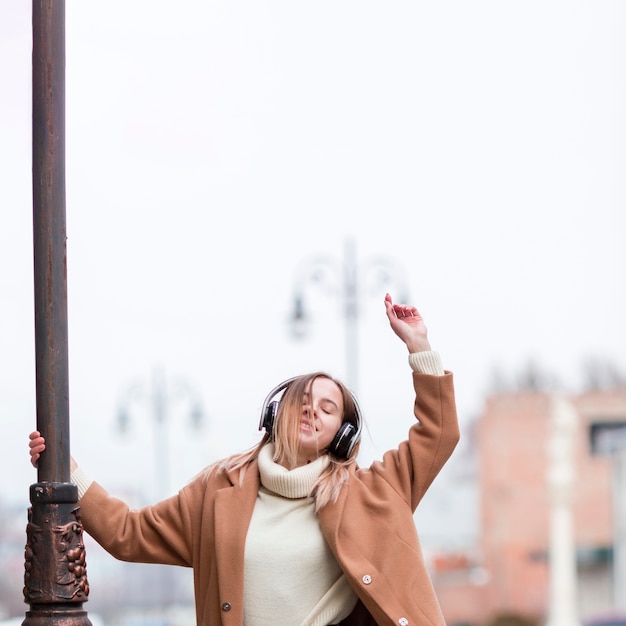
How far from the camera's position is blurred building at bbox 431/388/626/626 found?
2630 inches

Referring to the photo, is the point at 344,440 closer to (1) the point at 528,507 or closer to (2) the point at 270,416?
(2) the point at 270,416

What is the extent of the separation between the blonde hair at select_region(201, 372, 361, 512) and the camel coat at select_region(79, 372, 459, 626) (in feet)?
0.11

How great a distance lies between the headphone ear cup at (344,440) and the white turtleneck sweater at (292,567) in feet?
0.36

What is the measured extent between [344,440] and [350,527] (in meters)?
0.31

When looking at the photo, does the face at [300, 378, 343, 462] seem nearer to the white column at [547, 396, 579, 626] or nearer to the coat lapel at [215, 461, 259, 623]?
the coat lapel at [215, 461, 259, 623]

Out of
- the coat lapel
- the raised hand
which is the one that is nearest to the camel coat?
the coat lapel

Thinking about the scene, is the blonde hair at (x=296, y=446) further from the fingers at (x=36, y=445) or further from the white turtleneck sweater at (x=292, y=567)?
the fingers at (x=36, y=445)

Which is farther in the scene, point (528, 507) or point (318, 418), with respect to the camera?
point (528, 507)

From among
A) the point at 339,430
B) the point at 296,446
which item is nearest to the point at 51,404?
the point at 296,446

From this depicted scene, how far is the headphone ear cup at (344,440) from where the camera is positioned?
566 cm

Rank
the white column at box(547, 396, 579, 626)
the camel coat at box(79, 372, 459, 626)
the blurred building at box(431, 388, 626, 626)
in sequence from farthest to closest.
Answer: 1. the blurred building at box(431, 388, 626, 626)
2. the white column at box(547, 396, 579, 626)
3. the camel coat at box(79, 372, 459, 626)

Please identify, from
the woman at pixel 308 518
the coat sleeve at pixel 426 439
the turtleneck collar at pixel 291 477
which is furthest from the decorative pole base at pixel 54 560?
the coat sleeve at pixel 426 439

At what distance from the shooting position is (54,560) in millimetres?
5055

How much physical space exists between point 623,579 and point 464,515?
12.8 m
